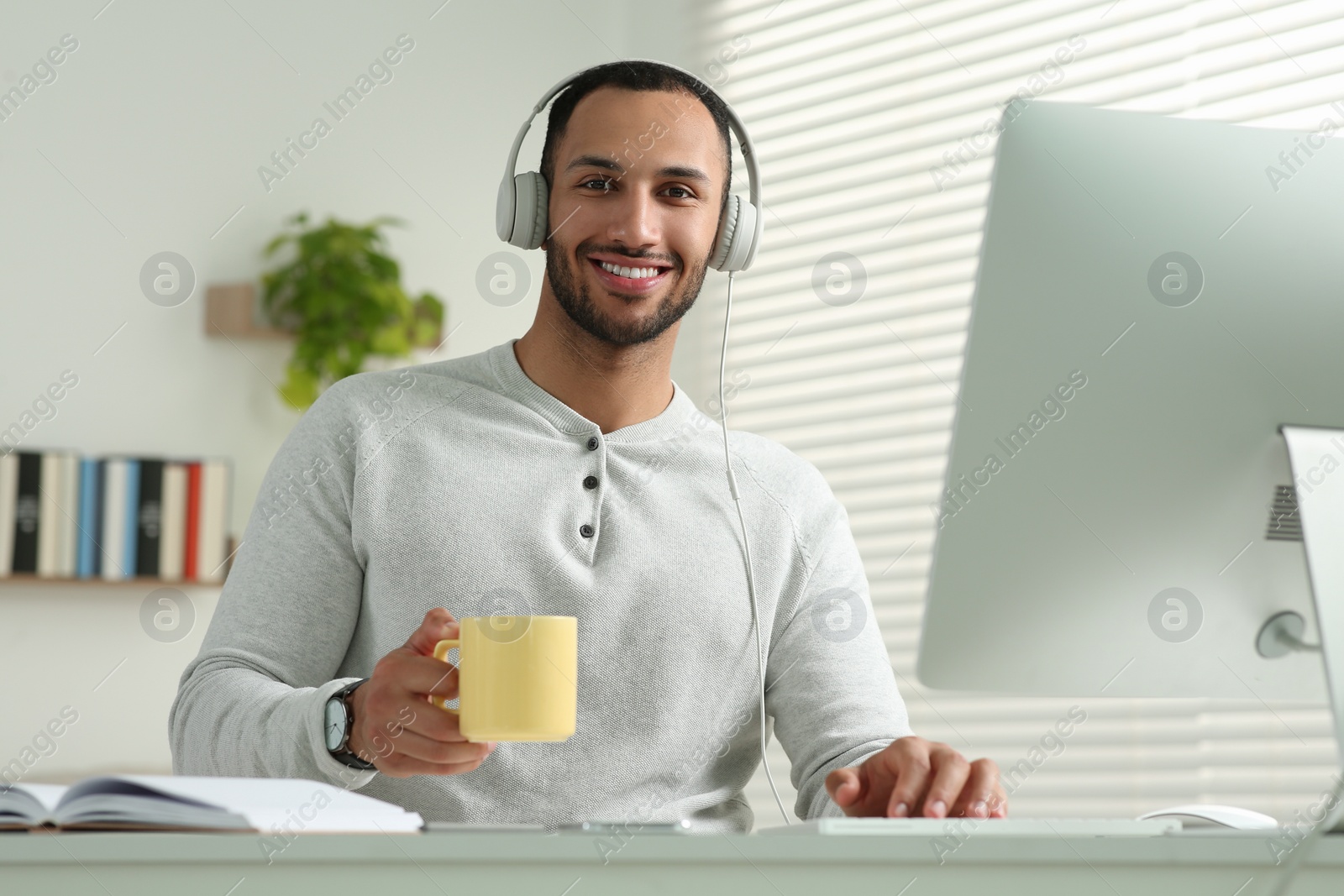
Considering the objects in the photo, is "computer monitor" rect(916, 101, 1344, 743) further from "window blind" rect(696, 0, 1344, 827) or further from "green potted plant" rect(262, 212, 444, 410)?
"green potted plant" rect(262, 212, 444, 410)

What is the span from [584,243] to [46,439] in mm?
1765

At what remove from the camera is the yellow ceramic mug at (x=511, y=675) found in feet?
2.56

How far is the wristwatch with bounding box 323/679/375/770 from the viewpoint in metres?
0.97

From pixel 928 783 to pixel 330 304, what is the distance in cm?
234

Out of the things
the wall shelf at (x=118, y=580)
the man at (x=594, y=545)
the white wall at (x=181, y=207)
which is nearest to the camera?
the man at (x=594, y=545)

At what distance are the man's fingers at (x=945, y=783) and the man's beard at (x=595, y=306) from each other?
771 millimetres

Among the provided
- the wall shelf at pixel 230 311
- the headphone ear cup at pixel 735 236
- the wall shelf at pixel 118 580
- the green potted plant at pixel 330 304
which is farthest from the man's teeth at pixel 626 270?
the wall shelf at pixel 230 311

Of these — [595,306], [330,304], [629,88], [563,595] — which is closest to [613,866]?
[563,595]

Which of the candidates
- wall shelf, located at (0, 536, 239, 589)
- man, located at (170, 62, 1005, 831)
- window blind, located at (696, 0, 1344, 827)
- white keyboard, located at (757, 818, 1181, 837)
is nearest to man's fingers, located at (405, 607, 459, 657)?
man, located at (170, 62, 1005, 831)

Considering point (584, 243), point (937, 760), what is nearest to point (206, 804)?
point (937, 760)

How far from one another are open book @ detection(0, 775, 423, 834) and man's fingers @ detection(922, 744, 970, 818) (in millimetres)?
396

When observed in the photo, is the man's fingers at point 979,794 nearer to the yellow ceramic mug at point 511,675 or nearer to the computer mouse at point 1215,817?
the computer mouse at point 1215,817

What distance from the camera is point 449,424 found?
142 centimetres

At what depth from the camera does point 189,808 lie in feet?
1.81
